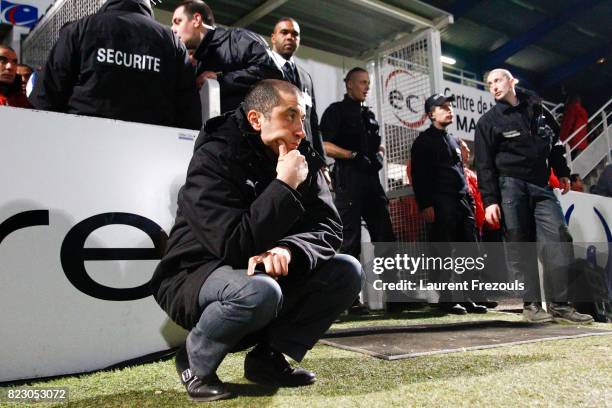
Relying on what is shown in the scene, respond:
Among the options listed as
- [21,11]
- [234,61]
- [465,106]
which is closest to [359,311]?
[234,61]

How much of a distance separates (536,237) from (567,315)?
559 millimetres

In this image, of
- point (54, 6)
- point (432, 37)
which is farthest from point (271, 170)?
point (432, 37)

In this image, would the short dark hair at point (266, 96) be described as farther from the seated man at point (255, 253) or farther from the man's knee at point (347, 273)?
the man's knee at point (347, 273)

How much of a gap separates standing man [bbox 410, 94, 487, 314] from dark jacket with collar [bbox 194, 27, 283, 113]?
6.05 feet

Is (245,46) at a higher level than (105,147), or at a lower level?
higher

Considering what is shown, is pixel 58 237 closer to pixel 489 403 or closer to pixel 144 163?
pixel 144 163

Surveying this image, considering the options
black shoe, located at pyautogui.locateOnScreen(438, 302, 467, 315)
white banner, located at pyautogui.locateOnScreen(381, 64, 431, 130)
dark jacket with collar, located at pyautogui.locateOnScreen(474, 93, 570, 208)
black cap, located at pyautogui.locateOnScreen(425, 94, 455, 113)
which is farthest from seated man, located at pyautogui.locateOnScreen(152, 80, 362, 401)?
white banner, located at pyautogui.locateOnScreen(381, 64, 431, 130)

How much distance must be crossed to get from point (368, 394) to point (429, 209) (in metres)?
2.90

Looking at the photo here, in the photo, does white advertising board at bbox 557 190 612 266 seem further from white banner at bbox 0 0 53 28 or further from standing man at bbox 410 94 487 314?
white banner at bbox 0 0 53 28

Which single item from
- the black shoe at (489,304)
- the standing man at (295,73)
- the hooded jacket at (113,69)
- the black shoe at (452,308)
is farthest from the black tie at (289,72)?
the black shoe at (489,304)

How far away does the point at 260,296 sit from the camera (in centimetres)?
157

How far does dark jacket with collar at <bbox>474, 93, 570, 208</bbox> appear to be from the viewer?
12.2 feet

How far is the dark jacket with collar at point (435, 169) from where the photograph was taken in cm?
437

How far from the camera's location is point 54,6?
4098 mm
